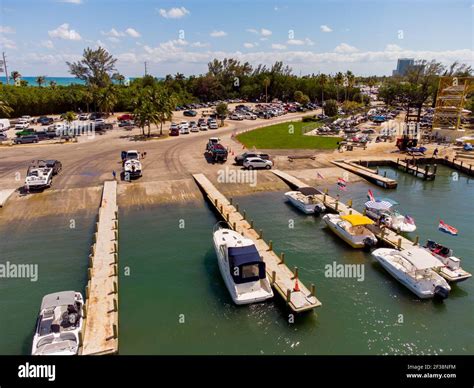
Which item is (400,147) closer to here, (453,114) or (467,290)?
(453,114)

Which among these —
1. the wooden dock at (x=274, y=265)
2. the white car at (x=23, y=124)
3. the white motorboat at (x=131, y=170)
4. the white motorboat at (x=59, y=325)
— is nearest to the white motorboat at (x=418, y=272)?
the wooden dock at (x=274, y=265)

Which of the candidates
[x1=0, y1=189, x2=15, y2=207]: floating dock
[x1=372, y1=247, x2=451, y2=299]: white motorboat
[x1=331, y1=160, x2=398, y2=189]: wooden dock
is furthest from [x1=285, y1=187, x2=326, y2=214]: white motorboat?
[x1=0, y1=189, x2=15, y2=207]: floating dock

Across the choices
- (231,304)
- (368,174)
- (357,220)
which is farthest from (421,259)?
(368,174)

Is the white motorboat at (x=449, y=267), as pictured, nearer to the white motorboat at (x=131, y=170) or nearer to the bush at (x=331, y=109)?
the white motorboat at (x=131, y=170)

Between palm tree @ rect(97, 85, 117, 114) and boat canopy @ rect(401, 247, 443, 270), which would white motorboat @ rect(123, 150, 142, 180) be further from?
palm tree @ rect(97, 85, 117, 114)

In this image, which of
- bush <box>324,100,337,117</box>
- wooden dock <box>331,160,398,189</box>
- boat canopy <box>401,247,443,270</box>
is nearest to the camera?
boat canopy <box>401,247,443,270</box>
